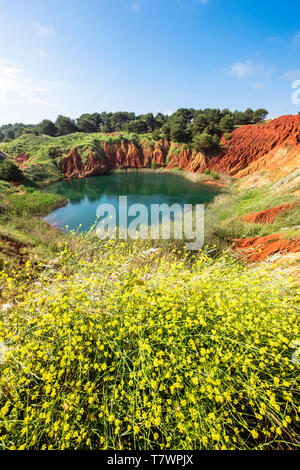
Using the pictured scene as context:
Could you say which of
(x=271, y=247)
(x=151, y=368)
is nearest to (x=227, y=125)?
(x=271, y=247)

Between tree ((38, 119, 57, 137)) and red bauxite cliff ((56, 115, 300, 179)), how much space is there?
21706mm

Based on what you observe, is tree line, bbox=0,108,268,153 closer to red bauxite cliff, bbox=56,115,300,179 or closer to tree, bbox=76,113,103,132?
tree, bbox=76,113,103,132

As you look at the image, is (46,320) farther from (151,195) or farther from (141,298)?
(151,195)

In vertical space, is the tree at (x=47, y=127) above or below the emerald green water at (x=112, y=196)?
above

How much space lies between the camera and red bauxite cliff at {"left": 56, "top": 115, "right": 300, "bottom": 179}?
947 inches

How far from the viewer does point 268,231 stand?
8758mm

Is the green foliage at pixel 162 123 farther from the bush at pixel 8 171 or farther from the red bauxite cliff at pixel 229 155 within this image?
the bush at pixel 8 171

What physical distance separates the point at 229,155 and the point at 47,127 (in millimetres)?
47066

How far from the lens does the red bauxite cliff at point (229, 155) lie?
78.9ft

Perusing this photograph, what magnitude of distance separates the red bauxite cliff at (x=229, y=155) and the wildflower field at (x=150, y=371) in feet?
77.6

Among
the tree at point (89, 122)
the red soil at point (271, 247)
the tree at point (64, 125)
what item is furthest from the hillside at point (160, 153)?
the red soil at point (271, 247)

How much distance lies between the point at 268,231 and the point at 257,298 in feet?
25.2

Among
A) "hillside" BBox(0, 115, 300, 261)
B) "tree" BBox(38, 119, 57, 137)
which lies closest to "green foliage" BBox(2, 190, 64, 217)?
"hillside" BBox(0, 115, 300, 261)
